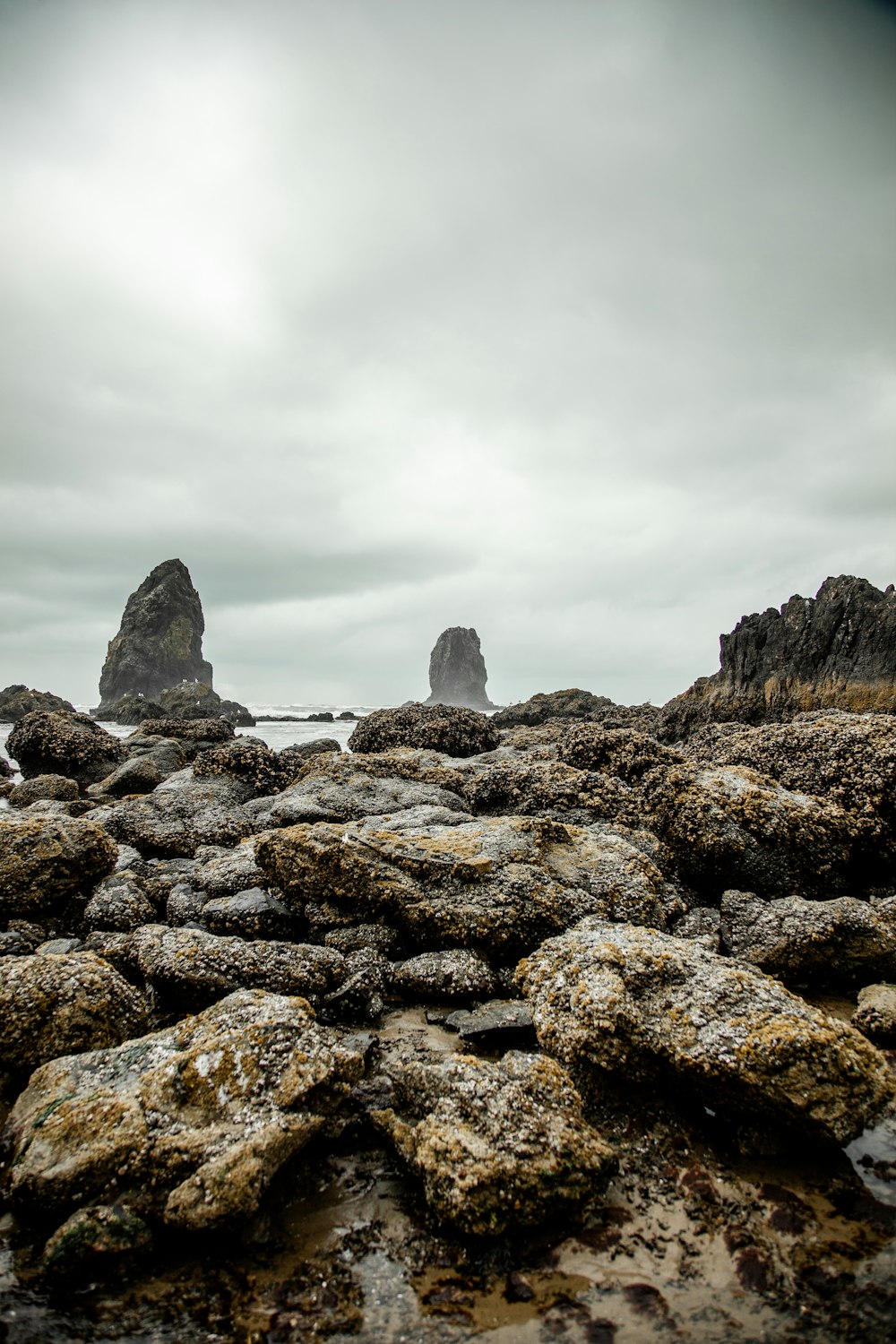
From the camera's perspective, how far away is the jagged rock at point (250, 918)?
6.91 metres

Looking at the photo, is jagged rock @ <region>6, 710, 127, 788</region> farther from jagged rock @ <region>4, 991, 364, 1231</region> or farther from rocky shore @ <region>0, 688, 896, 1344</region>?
jagged rock @ <region>4, 991, 364, 1231</region>

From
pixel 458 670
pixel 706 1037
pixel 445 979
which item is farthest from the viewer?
pixel 458 670

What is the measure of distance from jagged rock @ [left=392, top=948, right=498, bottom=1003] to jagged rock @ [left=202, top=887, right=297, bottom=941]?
159 cm

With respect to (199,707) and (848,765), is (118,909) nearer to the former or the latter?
(848,765)

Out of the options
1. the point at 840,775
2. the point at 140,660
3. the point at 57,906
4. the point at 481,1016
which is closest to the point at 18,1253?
the point at 481,1016

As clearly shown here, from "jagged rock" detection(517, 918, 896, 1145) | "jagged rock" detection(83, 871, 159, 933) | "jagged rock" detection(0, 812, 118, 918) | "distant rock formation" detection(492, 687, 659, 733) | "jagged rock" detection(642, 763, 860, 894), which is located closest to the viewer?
"jagged rock" detection(517, 918, 896, 1145)

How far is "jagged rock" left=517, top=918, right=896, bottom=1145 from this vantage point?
4.09m

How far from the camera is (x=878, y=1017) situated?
5.34 m

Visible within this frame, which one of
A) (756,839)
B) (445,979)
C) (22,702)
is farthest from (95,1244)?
(22,702)

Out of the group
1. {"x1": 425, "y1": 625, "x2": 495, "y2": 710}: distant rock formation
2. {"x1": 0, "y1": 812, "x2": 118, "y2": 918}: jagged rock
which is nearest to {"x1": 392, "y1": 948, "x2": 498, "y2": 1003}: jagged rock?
{"x1": 0, "y1": 812, "x2": 118, "y2": 918}: jagged rock

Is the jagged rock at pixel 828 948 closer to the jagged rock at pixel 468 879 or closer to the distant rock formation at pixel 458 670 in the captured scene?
the jagged rock at pixel 468 879

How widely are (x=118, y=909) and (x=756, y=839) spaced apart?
7980mm

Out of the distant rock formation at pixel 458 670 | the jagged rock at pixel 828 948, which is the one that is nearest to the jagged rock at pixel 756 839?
the jagged rock at pixel 828 948

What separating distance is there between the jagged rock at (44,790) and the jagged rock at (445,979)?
1356 centimetres
